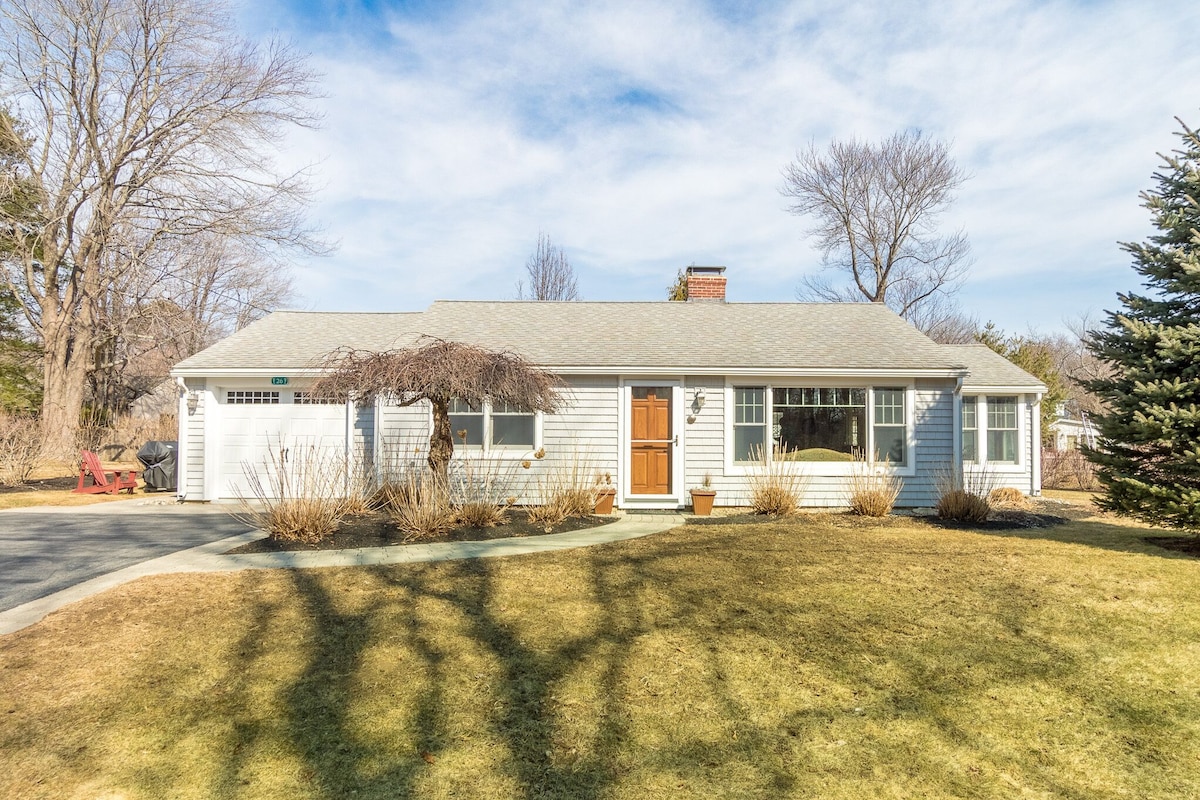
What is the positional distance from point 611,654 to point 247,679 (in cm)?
223

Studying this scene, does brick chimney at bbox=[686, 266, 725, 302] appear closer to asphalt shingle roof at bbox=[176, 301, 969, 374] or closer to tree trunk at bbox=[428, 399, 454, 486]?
asphalt shingle roof at bbox=[176, 301, 969, 374]

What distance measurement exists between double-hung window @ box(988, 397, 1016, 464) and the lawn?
9026mm

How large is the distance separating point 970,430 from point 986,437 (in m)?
0.38

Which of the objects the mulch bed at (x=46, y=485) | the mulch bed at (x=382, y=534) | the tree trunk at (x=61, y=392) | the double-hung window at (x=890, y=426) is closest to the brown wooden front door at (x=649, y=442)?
the mulch bed at (x=382, y=534)

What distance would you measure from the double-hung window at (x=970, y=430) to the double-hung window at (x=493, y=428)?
9.47 m

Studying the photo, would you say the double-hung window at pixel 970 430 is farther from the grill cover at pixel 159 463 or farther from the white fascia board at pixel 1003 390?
the grill cover at pixel 159 463

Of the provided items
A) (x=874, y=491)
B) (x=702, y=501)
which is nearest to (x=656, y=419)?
(x=702, y=501)

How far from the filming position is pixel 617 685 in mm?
4059

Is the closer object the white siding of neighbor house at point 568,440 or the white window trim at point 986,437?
the white siding of neighbor house at point 568,440

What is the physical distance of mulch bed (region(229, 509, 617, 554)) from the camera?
24.9 feet

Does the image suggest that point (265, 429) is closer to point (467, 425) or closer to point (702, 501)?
point (467, 425)

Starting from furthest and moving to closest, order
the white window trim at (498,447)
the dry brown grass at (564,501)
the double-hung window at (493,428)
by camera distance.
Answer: the double-hung window at (493,428), the white window trim at (498,447), the dry brown grass at (564,501)

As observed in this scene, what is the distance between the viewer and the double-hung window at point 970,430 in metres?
14.8

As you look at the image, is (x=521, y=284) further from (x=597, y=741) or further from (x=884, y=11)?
(x=597, y=741)
